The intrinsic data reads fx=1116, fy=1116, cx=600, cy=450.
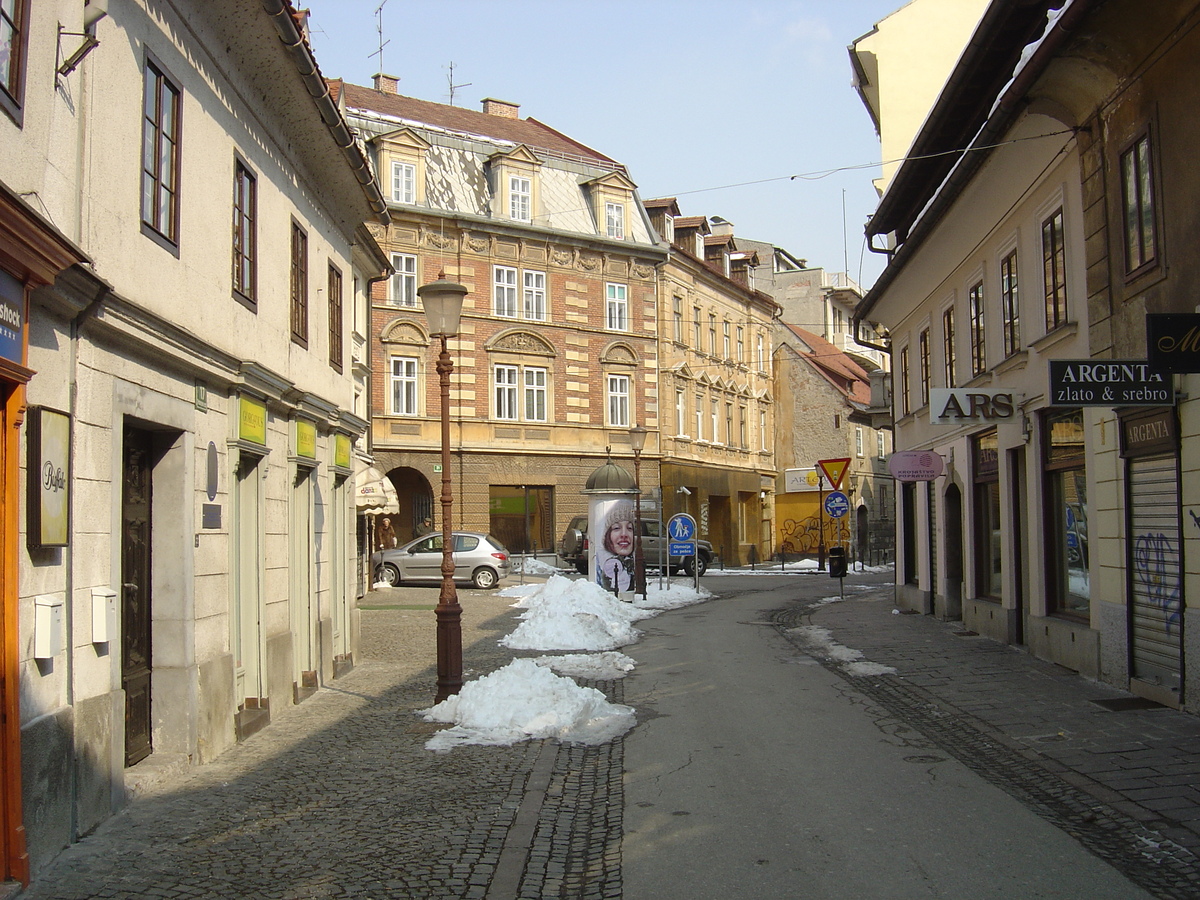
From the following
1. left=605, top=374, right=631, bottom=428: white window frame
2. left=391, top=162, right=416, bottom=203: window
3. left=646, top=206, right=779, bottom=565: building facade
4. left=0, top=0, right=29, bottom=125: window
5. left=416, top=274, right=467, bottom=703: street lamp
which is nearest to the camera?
left=0, top=0, right=29, bottom=125: window

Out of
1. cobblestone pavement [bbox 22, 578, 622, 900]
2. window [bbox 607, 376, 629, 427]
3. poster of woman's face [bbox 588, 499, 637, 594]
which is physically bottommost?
cobblestone pavement [bbox 22, 578, 622, 900]

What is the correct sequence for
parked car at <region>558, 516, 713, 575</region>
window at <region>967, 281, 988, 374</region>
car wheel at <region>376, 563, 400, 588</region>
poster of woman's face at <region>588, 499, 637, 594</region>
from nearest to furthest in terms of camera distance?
window at <region>967, 281, 988, 374</region>
poster of woman's face at <region>588, 499, 637, 594</region>
car wheel at <region>376, 563, 400, 588</region>
parked car at <region>558, 516, 713, 575</region>

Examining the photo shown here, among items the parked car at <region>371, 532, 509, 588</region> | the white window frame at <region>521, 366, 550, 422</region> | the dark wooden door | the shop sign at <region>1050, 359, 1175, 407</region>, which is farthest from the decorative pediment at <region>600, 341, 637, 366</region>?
the dark wooden door

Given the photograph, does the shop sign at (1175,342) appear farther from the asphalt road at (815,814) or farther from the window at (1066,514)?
the window at (1066,514)

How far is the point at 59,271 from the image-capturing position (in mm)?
5957

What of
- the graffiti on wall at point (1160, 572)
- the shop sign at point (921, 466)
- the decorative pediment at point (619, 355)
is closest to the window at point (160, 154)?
the graffiti on wall at point (1160, 572)

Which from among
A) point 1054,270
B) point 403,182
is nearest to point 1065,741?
point 1054,270

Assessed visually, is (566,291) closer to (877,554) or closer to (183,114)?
(877,554)

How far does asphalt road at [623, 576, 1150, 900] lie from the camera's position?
5480 mm

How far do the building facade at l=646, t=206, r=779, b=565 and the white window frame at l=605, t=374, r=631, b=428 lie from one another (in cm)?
176

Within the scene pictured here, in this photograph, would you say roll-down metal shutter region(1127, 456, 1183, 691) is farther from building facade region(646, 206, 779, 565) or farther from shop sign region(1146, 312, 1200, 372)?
building facade region(646, 206, 779, 565)

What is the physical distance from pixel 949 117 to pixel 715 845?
1320 centimetres

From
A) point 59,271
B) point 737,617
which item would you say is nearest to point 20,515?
point 59,271

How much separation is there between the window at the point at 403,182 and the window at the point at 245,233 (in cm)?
2652
